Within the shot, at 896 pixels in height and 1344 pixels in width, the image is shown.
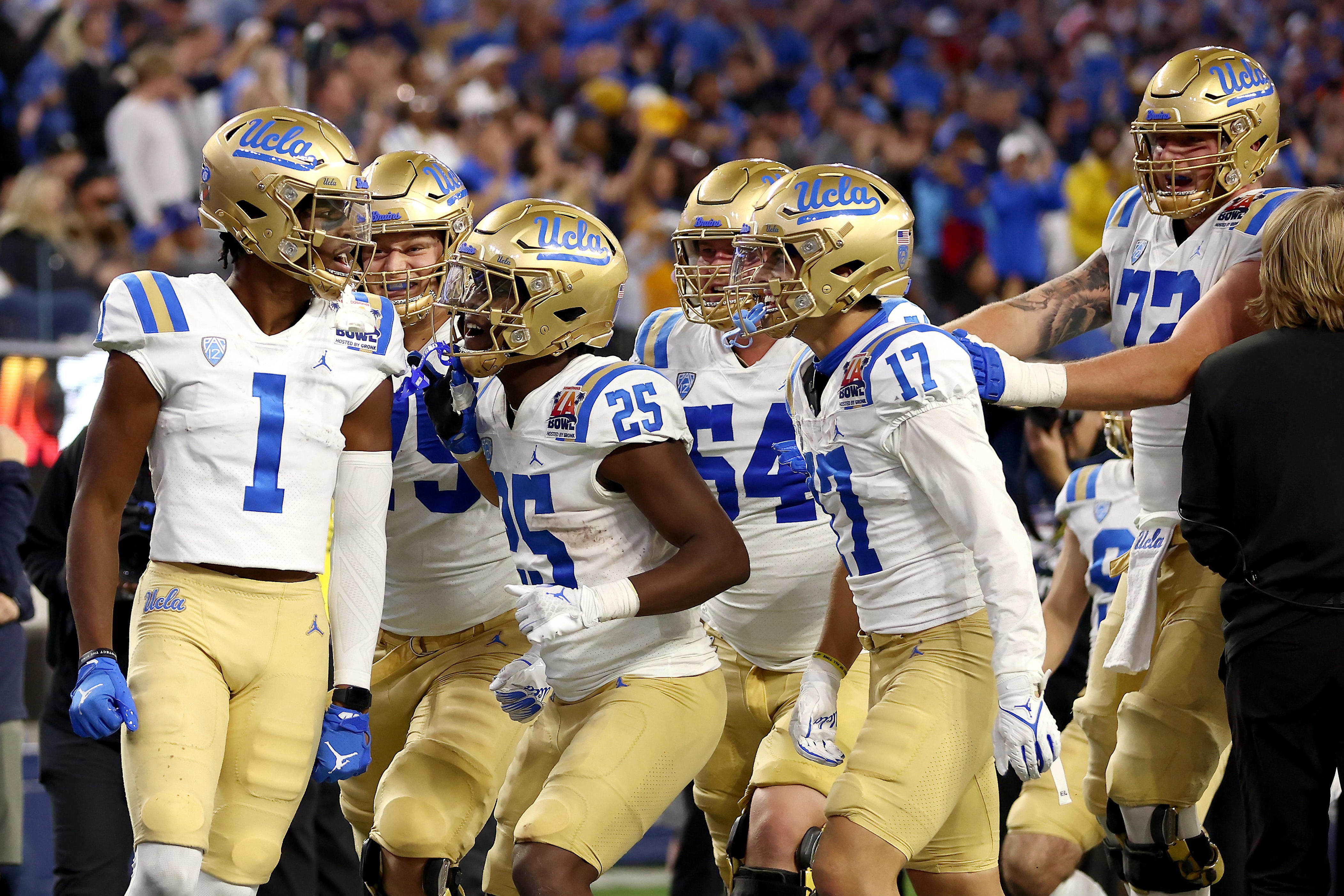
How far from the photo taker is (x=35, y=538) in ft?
16.3

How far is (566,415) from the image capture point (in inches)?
142

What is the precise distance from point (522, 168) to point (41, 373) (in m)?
4.33

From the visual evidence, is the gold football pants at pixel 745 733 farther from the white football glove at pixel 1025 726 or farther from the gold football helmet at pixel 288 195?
the gold football helmet at pixel 288 195

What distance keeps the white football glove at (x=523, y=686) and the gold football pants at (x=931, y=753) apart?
0.76 m

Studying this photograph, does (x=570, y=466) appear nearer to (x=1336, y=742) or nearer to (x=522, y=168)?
(x=1336, y=742)

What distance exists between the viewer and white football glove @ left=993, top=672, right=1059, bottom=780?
10.5ft

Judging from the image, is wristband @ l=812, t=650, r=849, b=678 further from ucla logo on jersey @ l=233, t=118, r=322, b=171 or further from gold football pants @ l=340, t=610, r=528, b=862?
ucla logo on jersey @ l=233, t=118, r=322, b=171

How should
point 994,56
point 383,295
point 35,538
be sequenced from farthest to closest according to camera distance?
point 994,56 → point 35,538 → point 383,295

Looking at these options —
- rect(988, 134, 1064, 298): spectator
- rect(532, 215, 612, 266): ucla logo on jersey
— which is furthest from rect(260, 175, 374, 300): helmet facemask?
rect(988, 134, 1064, 298): spectator

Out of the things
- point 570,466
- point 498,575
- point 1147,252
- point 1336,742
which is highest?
point 1147,252

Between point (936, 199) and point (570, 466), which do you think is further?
point (936, 199)

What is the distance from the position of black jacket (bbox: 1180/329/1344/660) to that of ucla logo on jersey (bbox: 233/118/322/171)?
2028mm

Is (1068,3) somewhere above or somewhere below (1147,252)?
above

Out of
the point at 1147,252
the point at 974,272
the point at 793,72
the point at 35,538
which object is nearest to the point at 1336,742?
the point at 1147,252
